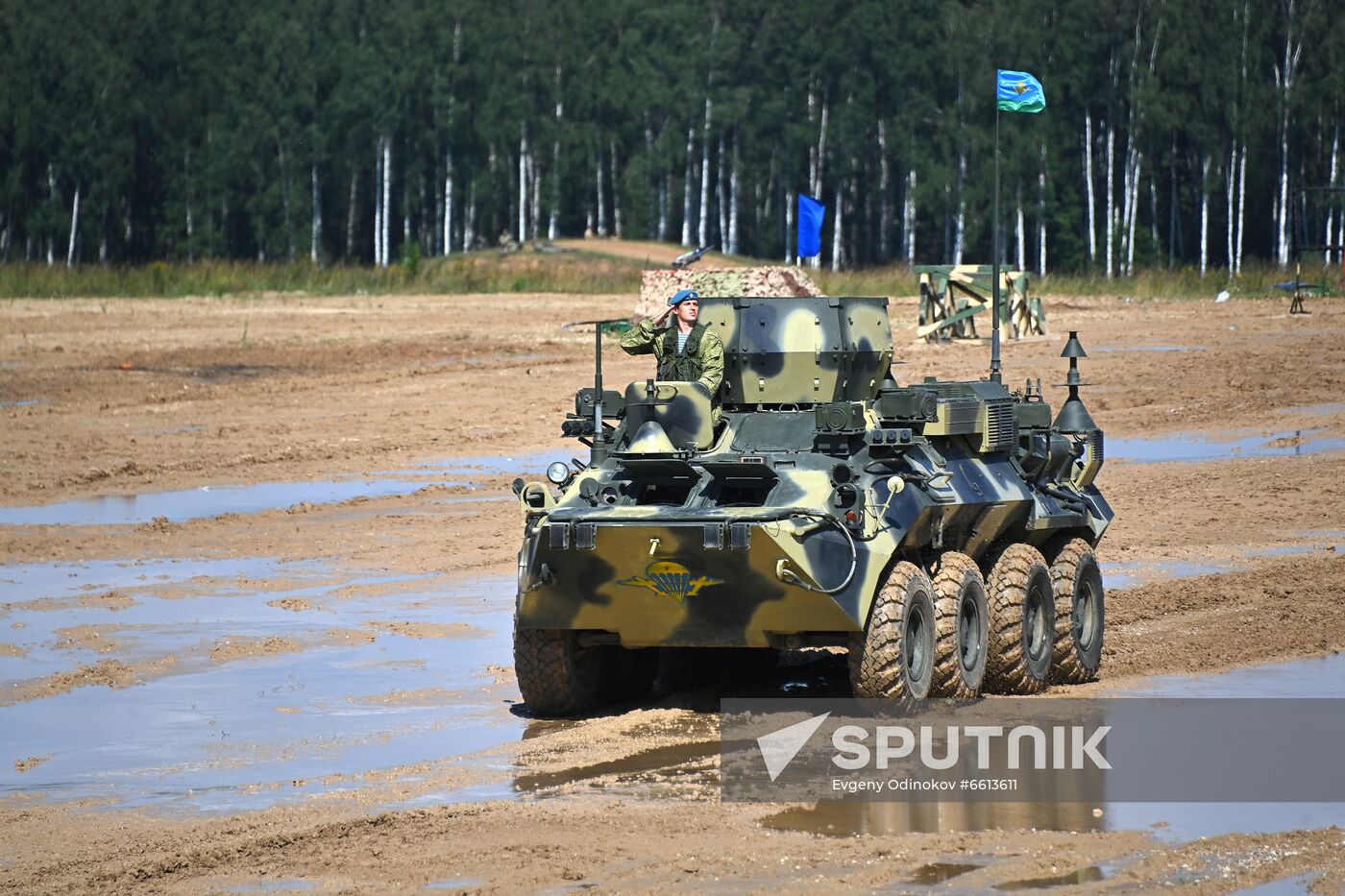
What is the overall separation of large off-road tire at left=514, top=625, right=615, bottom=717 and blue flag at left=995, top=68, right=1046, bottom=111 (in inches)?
335

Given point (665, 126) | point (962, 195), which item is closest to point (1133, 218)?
point (962, 195)

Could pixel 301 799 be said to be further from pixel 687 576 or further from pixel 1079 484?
pixel 1079 484

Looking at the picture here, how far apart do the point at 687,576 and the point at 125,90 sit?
194 ft

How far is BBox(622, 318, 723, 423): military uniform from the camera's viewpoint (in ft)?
36.8

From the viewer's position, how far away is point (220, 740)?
33.8 ft

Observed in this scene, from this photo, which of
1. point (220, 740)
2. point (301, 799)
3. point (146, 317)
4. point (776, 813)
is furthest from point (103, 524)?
point (146, 317)

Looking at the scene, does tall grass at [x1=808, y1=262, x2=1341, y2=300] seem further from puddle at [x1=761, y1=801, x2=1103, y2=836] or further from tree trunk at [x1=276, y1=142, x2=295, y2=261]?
puddle at [x1=761, y1=801, x2=1103, y2=836]

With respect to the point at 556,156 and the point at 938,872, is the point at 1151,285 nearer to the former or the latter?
the point at 556,156

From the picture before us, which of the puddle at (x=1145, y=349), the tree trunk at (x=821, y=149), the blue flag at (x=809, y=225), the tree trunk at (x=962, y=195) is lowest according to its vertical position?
the puddle at (x=1145, y=349)

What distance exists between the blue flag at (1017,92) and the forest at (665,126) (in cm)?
3710

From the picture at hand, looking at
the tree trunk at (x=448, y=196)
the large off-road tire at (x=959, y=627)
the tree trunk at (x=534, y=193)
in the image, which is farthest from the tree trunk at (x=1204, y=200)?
the large off-road tire at (x=959, y=627)

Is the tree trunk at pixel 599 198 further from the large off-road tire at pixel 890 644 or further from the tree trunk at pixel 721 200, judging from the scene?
the large off-road tire at pixel 890 644

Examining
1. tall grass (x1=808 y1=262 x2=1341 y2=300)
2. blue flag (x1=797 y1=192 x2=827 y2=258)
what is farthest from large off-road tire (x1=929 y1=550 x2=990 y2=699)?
tall grass (x1=808 y1=262 x2=1341 y2=300)

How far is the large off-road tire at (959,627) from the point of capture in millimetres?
10562
